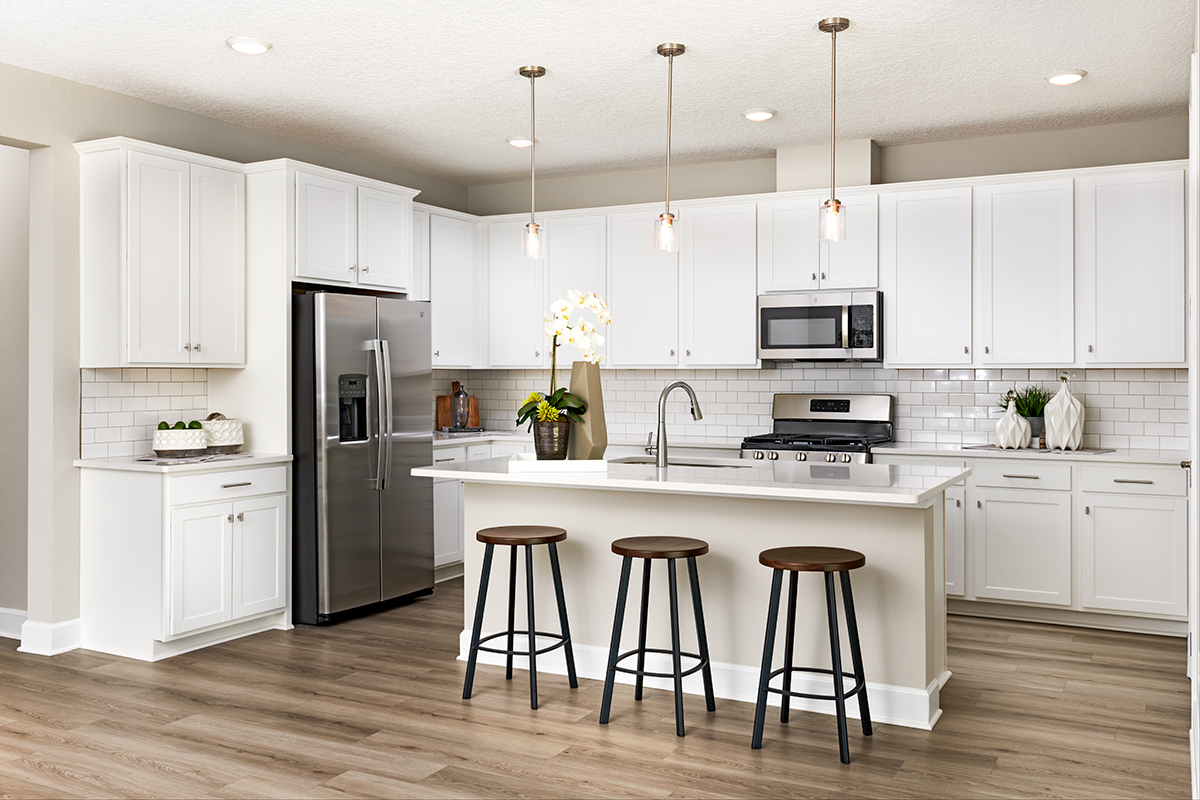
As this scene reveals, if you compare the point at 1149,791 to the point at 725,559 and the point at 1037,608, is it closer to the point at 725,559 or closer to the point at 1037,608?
the point at 725,559

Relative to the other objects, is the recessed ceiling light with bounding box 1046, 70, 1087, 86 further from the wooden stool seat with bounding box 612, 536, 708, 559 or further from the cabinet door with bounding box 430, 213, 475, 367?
the cabinet door with bounding box 430, 213, 475, 367

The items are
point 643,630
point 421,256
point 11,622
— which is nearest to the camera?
point 643,630

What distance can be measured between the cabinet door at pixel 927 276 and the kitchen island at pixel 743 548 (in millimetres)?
1651

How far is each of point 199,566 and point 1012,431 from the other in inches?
165

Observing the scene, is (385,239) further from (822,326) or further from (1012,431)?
(1012,431)

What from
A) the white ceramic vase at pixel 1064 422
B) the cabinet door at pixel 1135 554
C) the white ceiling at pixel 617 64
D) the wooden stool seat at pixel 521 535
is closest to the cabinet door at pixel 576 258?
the white ceiling at pixel 617 64

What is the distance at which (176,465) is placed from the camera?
4.41 metres

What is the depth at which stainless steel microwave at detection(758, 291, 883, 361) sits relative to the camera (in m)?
5.57

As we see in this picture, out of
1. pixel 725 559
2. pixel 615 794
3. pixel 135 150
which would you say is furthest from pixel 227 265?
pixel 615 794

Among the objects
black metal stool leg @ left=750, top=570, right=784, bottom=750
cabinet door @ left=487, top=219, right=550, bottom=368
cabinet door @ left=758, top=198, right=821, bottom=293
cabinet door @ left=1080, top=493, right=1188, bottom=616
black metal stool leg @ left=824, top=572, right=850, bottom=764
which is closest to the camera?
black metal stool leg @ left=824, top=572, right=850, bottom=764

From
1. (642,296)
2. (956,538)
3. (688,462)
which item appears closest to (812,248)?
(642,296)

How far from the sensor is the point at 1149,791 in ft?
9.61

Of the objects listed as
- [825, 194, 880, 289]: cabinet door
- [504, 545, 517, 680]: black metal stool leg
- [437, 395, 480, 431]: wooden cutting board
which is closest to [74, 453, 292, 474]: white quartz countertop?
[504, 545, 517, 680]: black metal stool leg

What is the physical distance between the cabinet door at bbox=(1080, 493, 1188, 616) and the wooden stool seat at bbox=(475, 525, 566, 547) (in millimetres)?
2810
